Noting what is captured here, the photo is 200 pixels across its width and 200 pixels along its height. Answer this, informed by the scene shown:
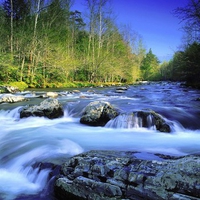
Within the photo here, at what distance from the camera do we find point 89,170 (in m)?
2.82

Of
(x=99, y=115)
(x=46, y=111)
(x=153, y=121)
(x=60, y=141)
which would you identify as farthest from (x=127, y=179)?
(x=46, y=111)

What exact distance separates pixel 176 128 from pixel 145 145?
6.41ft

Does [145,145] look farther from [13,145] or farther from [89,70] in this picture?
[89,70]

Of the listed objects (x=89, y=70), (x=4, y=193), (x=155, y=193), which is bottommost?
(x=4, y=193)

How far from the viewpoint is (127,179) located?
2.54 metres

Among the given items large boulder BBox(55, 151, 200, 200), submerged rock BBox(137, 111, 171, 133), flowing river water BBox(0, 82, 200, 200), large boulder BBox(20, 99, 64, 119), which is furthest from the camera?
large boulder BBox(20, 99, 64, 119)

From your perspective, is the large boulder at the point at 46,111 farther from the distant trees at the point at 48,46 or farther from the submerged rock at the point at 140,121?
the distant trees at the point at 48,46

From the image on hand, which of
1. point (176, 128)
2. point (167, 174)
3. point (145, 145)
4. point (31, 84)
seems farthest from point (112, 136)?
point (31, 84)

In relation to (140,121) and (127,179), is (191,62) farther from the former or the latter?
(127,179)

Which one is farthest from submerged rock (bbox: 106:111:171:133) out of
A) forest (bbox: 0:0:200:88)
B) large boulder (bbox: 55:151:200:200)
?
forest (bbox: 0:0:200:88)

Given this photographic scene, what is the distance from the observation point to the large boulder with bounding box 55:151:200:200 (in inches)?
89.2

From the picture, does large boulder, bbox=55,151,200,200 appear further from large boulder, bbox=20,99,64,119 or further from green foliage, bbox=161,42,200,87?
green foliage, bbox=161,42,200,87

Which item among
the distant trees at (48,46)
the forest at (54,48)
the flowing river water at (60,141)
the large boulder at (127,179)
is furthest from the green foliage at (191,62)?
the large boulder at (127,179)

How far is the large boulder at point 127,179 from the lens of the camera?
2.27 m
